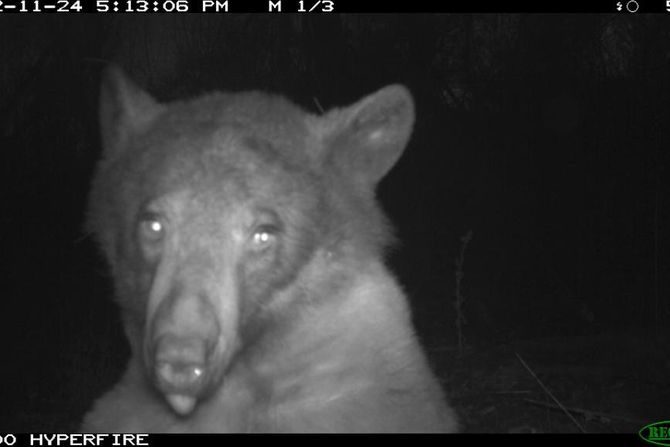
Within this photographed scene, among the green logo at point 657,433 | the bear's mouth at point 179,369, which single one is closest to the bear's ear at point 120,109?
the bear's mouth at point 179,369

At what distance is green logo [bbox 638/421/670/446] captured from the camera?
2.27 m

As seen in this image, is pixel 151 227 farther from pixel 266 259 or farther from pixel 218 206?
pixel 266 259

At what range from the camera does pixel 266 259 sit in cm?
205

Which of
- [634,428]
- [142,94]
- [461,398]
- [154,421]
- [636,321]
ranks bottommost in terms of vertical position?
[636,321]

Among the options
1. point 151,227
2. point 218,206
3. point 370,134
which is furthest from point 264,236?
point 370,134

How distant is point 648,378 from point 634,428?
713 mm

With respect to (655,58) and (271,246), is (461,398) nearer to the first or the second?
(271,246)

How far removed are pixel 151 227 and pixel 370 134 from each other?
0.82 m

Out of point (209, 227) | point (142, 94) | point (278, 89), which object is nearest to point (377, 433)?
point (209, 227)

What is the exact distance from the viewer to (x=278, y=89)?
15.9ft

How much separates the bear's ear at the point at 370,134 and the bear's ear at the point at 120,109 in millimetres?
651

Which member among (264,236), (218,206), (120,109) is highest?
(120,109)

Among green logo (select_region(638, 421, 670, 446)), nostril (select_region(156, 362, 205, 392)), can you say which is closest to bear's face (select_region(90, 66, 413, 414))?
nostril (select_region(156, 362, 205, 392))

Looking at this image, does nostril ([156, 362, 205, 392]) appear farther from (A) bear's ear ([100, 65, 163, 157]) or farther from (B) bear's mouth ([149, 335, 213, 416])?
(A) bear's ear ([100, 65, 163, 157])
